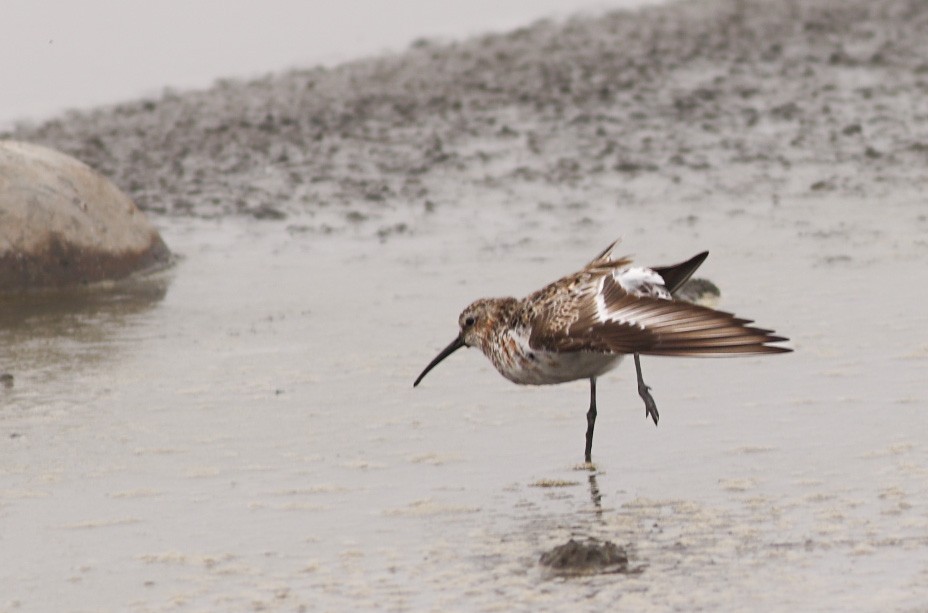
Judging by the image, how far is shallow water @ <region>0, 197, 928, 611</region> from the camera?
21.0 ft

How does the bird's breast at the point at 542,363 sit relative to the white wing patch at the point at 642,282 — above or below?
below

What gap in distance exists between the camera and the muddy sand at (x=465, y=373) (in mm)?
6586

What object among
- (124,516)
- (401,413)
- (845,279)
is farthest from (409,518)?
(845,279)

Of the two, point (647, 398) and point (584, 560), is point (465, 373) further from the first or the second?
point (584, 560)

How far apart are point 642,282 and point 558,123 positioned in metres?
10.8

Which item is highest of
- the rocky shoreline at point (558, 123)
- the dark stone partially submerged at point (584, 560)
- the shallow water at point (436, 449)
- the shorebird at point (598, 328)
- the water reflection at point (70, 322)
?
the shorebird at point (598, 328)

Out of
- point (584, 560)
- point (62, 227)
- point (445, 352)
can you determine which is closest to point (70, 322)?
point (62, 227)

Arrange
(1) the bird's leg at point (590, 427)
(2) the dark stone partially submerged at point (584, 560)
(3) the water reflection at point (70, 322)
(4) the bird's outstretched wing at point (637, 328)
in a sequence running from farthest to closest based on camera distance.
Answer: (3) the water reflection at point (70, 322)
(1) the bird's leg at point (590, 427)
(4) the bird's outstretched wing at point (637, 328)
(2) the dark stone partially submerged at point (584, 560)

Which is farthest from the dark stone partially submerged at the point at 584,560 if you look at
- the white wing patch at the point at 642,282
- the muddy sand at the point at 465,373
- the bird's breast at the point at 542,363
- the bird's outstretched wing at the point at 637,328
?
the white wing patch at the point at 642,282

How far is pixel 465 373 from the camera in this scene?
32.3 feet

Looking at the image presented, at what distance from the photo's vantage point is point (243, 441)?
8.54 meters

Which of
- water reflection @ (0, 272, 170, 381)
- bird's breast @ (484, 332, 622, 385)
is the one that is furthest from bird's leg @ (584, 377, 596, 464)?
water reflection @ (0, 272, 170, 381)

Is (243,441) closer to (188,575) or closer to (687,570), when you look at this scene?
(188,575)

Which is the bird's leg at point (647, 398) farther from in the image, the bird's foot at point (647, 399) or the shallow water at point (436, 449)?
the shallow water at point (436, 449)
